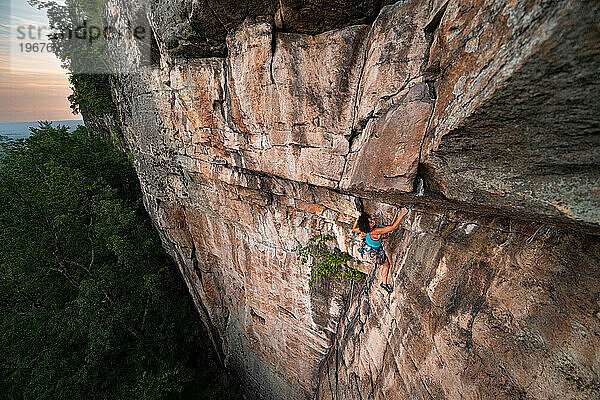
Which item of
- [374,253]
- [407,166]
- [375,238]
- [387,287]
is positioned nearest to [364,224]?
[375,238]

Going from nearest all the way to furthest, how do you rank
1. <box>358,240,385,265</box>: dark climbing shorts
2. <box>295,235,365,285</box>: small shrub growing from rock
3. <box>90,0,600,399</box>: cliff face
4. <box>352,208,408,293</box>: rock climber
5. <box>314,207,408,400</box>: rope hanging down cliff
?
<box>90,0,600,399</box>: cliff face, <box>314,207,408,400</box>: rope hanging down cliff, <box>352,208,408,293</box>: rock climber, <box>358,240,385,265</box>: dark climbing shorts, <box>295,235,365,285</box>: small shrub growing from rock

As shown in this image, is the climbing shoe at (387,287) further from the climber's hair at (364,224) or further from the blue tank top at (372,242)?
the climber's hair at (364,224)

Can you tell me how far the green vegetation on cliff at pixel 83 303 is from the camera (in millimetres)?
7676

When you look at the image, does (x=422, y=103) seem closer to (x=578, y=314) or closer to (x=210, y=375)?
(x=578, y=314)

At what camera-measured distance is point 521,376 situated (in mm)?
2498

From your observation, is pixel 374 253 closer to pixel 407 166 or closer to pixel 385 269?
pixel 385 269

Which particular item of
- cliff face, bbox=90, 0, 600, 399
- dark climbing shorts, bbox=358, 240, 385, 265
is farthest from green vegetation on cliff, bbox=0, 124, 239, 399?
dark climbing shorts, bbox=358, 240, 385, 265

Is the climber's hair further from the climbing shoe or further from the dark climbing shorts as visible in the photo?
the climbing shoe

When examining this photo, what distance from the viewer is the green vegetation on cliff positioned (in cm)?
768

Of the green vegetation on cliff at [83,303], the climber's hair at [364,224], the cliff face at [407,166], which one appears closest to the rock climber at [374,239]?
the climber's hair at [364,224]

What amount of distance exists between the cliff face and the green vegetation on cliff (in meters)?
3.92

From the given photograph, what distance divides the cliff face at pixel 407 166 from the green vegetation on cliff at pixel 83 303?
3.92 m

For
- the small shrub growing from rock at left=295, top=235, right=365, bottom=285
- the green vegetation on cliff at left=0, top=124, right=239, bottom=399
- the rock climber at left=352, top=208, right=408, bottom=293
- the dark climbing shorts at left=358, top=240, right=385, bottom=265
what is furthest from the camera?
the green vegetation on cliff at left=0, top=124, right=239, bottom=399

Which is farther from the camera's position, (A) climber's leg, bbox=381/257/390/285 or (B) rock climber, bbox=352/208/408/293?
(A) climber's leg, bbox=381/257/390/285
